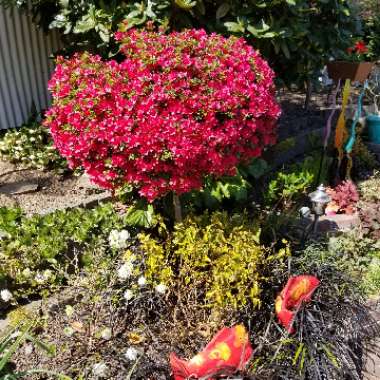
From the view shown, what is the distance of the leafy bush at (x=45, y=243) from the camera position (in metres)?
3.12

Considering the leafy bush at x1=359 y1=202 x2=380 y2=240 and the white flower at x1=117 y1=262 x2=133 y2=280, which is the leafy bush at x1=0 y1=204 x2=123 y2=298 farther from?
the leafy bush at x1=359 y1=202 x2=380 y2=240

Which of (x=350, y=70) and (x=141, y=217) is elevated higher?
(x=350, y=70)

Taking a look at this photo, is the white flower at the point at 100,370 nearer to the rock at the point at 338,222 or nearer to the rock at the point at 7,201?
the rock at the point at 7,201

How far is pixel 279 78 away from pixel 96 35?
73.7 inches

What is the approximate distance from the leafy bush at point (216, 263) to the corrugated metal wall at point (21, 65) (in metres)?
3.11

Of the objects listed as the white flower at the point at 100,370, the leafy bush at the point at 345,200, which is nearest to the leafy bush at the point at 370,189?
the leafy bush at the point at 345,200

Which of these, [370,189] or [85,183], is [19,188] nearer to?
[85,183]

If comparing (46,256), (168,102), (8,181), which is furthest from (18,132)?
(168,102)

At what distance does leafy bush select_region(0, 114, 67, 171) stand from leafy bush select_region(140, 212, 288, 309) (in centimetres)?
198

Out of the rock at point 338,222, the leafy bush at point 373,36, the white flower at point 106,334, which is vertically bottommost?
the rock at point 338,222

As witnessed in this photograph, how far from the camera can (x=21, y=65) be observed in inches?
207

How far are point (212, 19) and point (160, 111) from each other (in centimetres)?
190

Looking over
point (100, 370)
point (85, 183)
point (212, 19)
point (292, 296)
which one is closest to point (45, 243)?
point (100, 370)

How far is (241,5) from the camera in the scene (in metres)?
3.80
